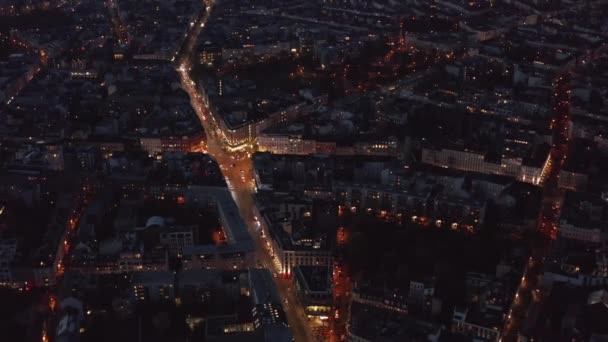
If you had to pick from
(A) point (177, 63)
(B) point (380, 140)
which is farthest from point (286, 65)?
(B) point (380, 140)

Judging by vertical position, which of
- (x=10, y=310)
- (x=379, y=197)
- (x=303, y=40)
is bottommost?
(x=10, y=310)

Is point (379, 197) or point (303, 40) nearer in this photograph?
point (379, 197)

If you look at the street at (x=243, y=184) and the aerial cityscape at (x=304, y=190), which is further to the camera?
the street at (x=243, y=184)

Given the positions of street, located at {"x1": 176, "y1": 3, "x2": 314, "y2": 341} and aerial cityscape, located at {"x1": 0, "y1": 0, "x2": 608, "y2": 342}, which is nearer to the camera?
aerial cityscape, located at {"x1": 0, "y1": 0, "x2": 608, "y2": 342}

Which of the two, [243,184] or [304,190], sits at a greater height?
[304,190]

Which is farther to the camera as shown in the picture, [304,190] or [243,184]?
[243,184]

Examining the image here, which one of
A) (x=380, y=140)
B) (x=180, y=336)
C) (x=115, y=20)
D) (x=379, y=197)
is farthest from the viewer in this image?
(x=115, y=20)

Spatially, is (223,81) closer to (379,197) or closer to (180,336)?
(379,197)

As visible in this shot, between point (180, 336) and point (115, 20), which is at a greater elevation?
point (115, 20)
